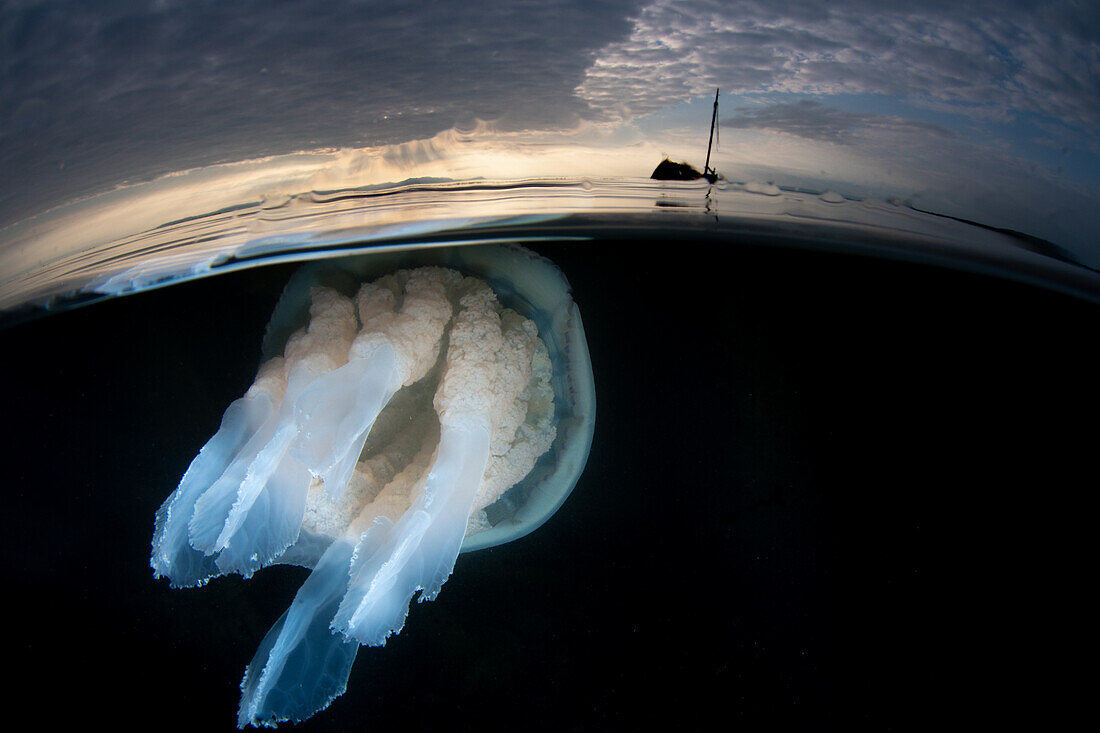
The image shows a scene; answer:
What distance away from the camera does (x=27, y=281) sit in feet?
7.84

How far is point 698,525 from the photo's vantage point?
4406mm

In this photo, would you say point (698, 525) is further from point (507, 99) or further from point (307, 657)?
point (507, 99)

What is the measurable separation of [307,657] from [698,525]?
3.16 m

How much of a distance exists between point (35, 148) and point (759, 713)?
19.6 feet

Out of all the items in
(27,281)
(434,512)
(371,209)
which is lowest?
(434,512)

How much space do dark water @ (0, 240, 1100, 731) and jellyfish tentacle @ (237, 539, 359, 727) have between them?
5.86ft

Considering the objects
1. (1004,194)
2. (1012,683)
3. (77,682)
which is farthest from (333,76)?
(1012,683)

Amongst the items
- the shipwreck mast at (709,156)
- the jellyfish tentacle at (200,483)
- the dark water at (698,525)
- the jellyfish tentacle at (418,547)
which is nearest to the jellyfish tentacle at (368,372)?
the jellyfish tentacle at (418,547)

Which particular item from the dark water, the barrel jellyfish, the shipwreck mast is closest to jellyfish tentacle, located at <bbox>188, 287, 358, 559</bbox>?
the barrel jellyfish

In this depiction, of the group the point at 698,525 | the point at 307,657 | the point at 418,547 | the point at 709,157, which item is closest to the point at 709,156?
the point at 709,157

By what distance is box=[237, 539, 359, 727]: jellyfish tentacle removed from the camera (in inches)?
77.5

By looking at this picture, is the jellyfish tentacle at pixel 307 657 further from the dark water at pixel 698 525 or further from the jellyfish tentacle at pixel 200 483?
the dark water at pixel 698 525

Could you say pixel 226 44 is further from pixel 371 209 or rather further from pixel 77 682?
pixel 77 682

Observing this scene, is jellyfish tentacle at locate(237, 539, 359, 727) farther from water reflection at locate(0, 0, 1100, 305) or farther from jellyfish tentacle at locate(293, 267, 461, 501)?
water reflection at locate(0, 0, 1100, 305)
